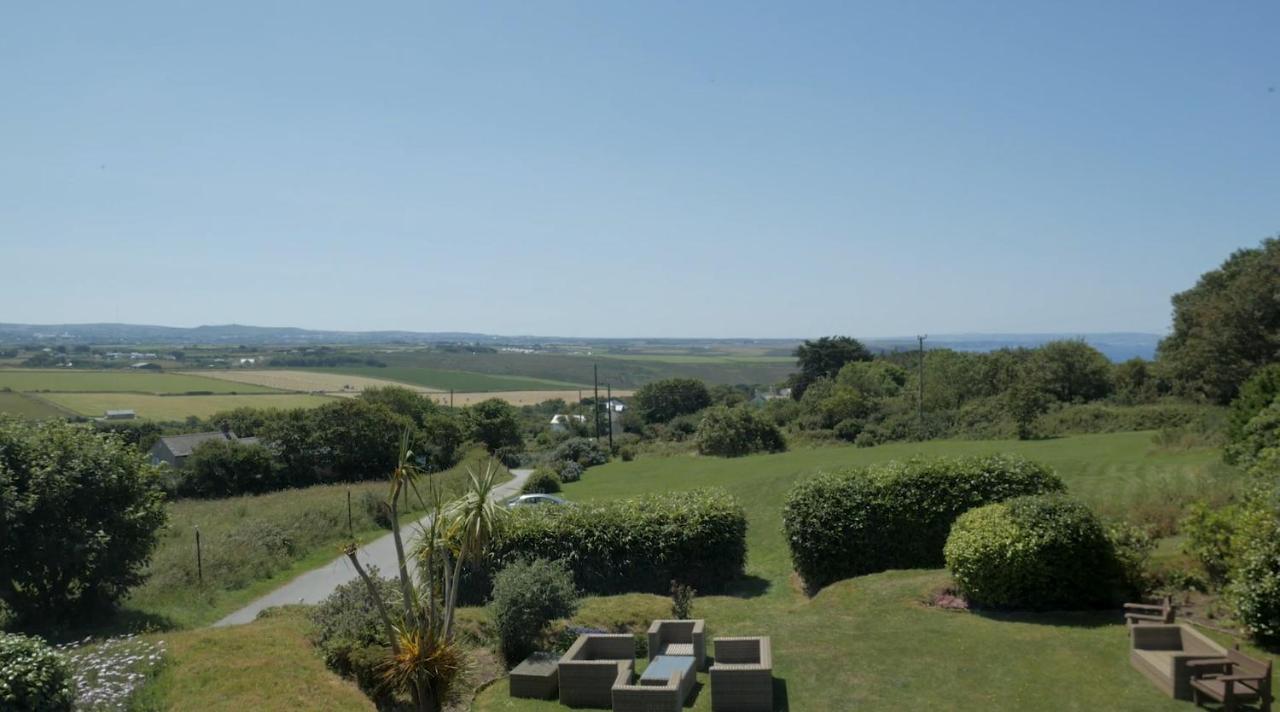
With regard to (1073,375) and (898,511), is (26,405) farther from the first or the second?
(1073,375)

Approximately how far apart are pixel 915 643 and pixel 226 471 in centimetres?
3862

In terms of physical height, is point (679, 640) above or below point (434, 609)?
below

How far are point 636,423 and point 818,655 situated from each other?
65.9 metres

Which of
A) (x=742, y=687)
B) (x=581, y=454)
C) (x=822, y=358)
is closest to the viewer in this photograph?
(x=742, y=687)

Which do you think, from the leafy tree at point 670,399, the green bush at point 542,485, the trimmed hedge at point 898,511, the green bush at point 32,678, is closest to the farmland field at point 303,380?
the leafy tree at point 670,399

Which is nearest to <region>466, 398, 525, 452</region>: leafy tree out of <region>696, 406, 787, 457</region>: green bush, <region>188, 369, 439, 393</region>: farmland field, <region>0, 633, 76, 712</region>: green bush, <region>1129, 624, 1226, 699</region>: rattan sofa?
<region>696, 406, 787, 457</region>: green bush

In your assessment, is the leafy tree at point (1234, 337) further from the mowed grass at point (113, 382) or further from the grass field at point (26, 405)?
the mowed grass at point (113, 382)

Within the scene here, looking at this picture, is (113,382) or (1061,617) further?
(113,382)

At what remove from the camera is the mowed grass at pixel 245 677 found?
9.67 meters

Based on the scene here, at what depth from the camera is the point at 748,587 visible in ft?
58.2

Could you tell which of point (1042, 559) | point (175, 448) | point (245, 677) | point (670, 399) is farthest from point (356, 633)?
point (670, 399)

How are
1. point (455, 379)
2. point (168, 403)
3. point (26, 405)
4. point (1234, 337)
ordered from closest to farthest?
1. point (1234, 337)
2. point (26, 405)
3. point (168, 403)
4. point (455, 379)

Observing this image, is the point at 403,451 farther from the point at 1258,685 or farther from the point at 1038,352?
the point at 1038,352

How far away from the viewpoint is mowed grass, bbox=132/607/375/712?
9.67 meters
